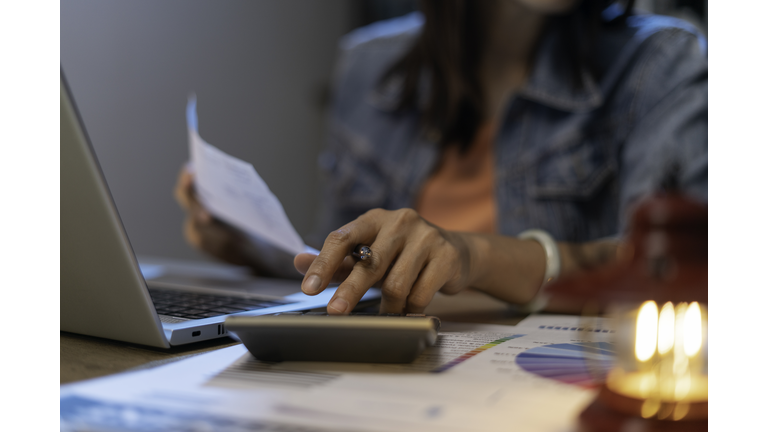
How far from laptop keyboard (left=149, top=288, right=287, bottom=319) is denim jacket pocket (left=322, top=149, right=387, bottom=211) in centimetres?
62

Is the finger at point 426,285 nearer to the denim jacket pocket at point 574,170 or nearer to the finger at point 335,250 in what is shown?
the finger at point 335,250

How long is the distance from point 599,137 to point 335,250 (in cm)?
69

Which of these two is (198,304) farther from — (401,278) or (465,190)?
(465,190)

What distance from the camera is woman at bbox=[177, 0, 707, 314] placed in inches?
32.3

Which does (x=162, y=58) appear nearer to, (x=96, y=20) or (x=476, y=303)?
(x=96, y=20)

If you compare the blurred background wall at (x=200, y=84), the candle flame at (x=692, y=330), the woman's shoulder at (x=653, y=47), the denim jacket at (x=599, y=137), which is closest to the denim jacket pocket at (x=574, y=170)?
the denim jacket at (x=599, y=137)

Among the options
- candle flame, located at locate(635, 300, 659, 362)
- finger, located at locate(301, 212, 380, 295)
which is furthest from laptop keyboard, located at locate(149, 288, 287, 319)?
candle flame, located at locate(635, 300, 659, 362)

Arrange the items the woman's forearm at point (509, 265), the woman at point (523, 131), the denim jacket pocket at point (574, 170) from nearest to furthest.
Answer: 1. the woman's forearm at point (509, 265)
2. the woman at point (523, 131)
3. the denim jacket pocket at point (574, 170)

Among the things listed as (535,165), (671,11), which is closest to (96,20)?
(535,165)

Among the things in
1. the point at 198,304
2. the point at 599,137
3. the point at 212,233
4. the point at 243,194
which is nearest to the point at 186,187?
the point at 212,233

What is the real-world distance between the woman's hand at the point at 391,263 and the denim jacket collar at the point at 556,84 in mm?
579

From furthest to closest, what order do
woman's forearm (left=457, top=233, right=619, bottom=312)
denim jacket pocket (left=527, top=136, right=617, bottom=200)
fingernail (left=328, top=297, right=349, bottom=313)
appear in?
denim jacket pocket (left=527, top=136, right=617, bottom=200) < woman's forearm (left=457, top=233, right=619, bottom=312) < fingernail (left=328, top=297, right=349, bottom=313)

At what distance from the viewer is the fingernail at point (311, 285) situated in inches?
15.5

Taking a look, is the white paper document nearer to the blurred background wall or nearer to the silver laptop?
the silver laptop
